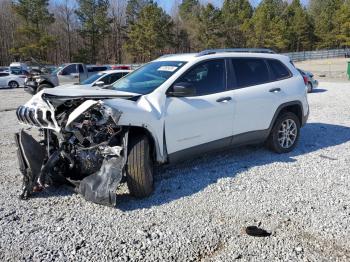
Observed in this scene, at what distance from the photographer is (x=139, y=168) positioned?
4391 millimetres

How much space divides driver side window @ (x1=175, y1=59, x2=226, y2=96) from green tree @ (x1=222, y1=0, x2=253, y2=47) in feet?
200

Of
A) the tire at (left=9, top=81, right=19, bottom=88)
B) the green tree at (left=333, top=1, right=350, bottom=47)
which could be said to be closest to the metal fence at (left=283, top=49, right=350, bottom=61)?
the green tree at (left=333, top=1, right=350, bottom=47)

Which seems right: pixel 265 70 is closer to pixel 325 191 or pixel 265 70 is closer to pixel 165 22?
pixel 325 191

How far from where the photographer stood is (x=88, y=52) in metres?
58.8

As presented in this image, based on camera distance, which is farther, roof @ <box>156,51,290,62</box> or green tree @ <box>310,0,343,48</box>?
green tree @ <box>310,0,343,48</box>

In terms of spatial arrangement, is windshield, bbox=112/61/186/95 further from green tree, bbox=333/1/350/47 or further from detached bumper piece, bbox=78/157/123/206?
green tree, bbox=333/1/350/47

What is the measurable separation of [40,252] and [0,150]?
175 inches

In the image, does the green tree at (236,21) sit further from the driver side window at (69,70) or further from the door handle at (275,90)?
the door handle at (275,90)

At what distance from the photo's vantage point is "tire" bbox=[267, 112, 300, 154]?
6285mm

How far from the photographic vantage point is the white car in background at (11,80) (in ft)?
92.6

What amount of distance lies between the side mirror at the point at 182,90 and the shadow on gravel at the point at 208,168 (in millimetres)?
1222

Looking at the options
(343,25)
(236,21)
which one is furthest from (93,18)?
(343,25)

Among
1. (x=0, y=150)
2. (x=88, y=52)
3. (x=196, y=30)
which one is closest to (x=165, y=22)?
(x=196, y=30)

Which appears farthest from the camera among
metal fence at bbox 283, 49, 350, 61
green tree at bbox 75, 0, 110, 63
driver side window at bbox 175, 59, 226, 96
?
metal fence at bbox 283, 49, 350, 61
